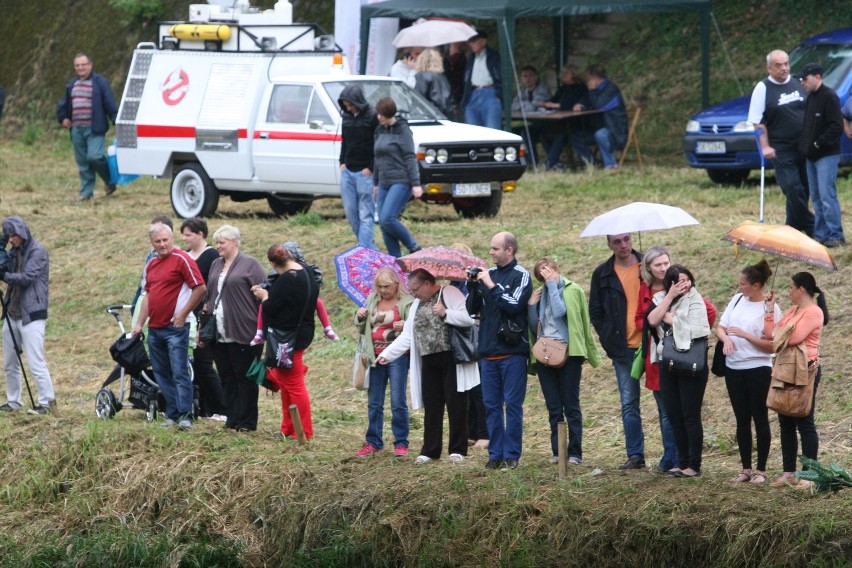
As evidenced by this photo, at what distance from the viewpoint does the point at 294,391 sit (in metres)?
11.2

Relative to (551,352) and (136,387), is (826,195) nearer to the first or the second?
(551,352)

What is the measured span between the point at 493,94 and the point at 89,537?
1240 centimetres

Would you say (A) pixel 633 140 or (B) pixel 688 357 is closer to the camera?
(B) pixel 688 357

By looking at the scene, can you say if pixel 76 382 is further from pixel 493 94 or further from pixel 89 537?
pixel 493 94

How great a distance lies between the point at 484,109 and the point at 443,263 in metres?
12.0

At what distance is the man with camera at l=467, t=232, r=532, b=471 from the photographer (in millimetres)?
9844

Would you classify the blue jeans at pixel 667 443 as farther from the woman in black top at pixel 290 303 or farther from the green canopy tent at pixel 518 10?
the green canopy tent at pixel 518 10

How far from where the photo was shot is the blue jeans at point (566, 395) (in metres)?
10.0

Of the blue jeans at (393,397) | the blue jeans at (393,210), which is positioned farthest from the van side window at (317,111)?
the blue jeans at (393,397)

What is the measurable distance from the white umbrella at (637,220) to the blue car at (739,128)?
8.75m

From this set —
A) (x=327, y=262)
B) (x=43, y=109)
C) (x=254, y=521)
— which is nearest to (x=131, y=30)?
(x=43, y=109)

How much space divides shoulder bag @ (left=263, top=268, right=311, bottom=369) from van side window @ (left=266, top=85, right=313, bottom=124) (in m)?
7.22

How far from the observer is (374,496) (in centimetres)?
1002

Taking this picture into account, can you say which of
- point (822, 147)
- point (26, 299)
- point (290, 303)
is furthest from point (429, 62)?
point (290, 303)
